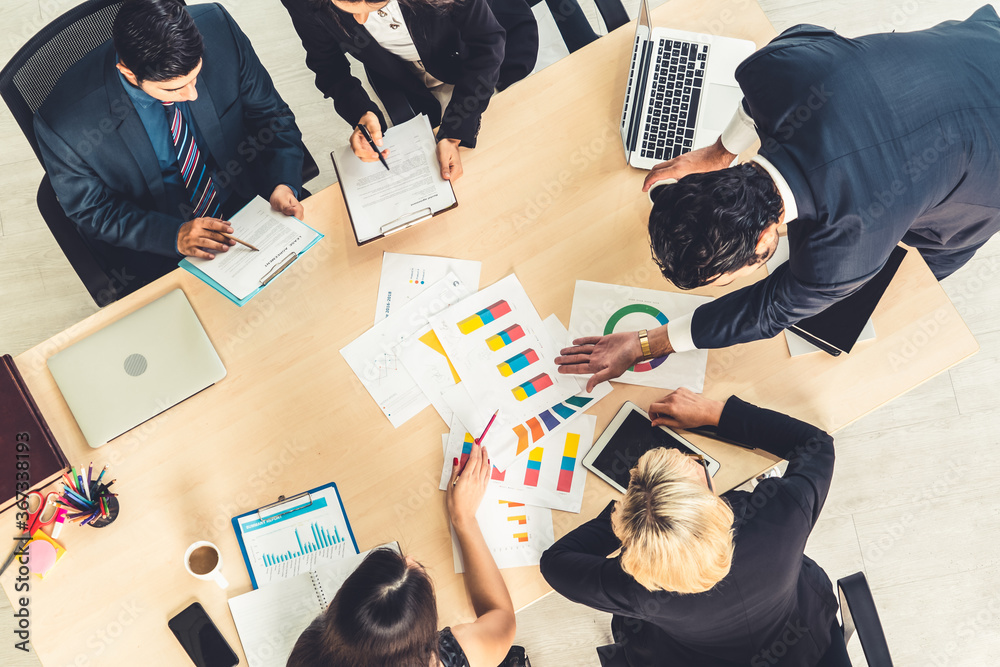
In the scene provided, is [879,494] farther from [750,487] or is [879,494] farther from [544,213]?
[544,213]

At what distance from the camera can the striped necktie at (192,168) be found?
1595mm

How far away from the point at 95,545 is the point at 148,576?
0.47ft

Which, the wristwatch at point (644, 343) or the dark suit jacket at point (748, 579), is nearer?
the dark suit jacket at point (748, 579)

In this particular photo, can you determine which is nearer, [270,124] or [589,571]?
[589,571]

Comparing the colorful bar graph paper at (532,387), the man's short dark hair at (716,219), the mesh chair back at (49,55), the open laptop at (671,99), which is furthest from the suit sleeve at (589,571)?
the mesh chair back at (49,55)

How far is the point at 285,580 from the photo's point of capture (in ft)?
4.59

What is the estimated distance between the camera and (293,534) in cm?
142

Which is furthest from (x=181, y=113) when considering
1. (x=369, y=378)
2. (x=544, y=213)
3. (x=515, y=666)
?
(x=515, y=666)

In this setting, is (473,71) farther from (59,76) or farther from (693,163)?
(59,76)

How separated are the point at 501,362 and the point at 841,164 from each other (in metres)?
0.82

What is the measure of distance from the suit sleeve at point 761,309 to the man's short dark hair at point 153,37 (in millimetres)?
1281

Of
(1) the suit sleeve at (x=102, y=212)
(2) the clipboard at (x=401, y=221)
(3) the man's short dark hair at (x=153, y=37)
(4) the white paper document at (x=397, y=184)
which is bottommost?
(2) the clipboard at (x=401, y=221)

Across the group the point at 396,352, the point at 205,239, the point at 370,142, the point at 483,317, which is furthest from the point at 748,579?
the point at 205,239

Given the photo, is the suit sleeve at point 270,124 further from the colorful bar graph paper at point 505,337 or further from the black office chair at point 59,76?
the colorful bar graph paper at point 505,337
